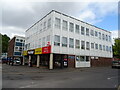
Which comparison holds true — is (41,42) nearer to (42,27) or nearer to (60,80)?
(42,27)

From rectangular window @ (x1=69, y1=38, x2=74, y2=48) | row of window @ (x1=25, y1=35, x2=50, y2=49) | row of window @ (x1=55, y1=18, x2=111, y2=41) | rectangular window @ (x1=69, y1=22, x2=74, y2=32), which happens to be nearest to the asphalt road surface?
row of window @ (x1=25, y1=35, x2=50, y2=49)

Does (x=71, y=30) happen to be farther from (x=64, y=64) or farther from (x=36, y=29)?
(x=36, y=29)

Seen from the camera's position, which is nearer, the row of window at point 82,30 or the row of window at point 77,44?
the row of window at point 77,44

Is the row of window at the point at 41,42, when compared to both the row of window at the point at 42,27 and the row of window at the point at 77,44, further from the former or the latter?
the row of window at the point at 42,27

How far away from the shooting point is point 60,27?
23.0m

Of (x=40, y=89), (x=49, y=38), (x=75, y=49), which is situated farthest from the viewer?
(x=75, y=49)

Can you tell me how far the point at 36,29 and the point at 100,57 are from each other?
61.6 ft

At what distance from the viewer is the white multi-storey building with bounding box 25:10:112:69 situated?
22.1 meters

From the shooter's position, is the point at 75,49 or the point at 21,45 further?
the point at 21,45

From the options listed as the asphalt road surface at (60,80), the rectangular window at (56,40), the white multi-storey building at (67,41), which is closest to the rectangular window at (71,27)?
the white multi-storey building at (67,41)

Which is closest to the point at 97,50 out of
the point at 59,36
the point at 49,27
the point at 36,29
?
the point at 59,36

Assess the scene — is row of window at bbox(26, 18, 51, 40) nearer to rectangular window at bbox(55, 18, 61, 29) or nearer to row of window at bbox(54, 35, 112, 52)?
rectangular window at bbox(55, 18, 61, 29)

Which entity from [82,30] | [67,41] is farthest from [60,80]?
[82,30]

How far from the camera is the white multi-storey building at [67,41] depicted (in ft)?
72.4
